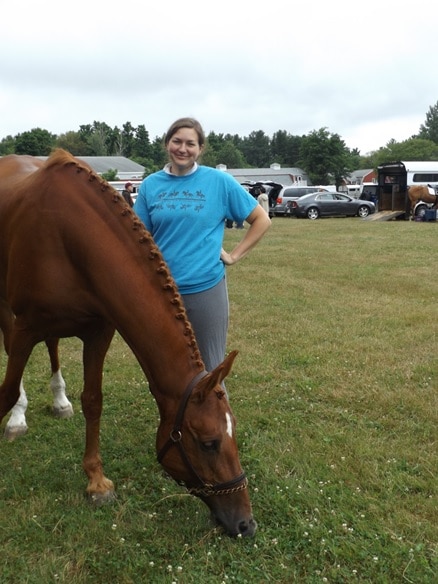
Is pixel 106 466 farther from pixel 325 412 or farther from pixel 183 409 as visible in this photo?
pixel 325 412

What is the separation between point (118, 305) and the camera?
262 centimetres

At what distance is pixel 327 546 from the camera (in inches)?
108

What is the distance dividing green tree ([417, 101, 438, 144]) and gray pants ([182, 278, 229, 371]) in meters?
119

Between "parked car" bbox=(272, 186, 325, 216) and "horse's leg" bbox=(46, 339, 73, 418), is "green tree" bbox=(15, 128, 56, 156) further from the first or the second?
"horse's leg" bbox=(46, 339, 73, 418)

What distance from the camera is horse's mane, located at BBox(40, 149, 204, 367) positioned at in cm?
256

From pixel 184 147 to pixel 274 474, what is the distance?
2.17 metres

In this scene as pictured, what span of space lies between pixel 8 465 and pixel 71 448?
45 cm

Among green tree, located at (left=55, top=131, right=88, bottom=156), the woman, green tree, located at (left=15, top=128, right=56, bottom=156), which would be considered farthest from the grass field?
green tree, located at (left=55, top=131, right=88, bottom=156)

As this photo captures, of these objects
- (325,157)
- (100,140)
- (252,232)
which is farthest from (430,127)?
(252,232)

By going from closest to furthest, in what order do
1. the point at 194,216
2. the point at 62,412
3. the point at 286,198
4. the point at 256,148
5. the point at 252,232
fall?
1. the point at 194,216
2. the point at 252,232
3. the point at 62,412
4. the point at 286,198
5. the point at 256,148

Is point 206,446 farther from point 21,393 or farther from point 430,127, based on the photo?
point 430,127

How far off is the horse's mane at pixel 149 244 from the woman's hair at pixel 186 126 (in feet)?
1.92

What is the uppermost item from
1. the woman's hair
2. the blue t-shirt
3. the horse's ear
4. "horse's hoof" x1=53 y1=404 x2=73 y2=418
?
the woman's hair

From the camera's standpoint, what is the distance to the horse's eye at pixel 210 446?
2.41m
